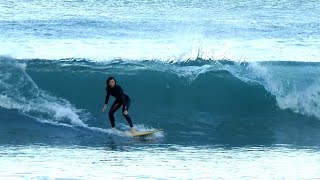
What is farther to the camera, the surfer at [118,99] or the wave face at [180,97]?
the wave face at [180,97]

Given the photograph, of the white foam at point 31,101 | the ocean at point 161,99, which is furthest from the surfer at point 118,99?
the white foam at point 31,101

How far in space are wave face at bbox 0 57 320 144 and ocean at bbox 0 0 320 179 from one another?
3cm

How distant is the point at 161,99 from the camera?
25719 millimetres

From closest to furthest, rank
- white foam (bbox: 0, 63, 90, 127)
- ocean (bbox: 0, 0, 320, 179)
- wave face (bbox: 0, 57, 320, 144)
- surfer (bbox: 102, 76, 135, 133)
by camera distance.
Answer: ocean (bbox: 0, 0, 320, 179) < surfer (bbox: 102, 76, 135, 133) < wave face (bbox: 0, 57, 320, 144) < white foam (bbox: 0, 63, 90, 127)

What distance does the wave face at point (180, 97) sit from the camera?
22500 mm

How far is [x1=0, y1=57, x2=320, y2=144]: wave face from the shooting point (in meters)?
22.5

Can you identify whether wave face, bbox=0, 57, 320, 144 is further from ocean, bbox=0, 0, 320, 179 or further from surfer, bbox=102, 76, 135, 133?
surfer, bbox=102, 76, 135, 133

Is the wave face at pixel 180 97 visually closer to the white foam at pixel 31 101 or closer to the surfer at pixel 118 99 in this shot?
the white foam at pixel 31 101

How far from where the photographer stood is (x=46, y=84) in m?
25.8

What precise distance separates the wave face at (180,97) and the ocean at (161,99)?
0.09ft

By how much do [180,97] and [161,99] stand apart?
43 centimetres

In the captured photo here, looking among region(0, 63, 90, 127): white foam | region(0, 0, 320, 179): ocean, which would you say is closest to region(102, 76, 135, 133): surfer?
region(0, 0, 320, 179): ocean

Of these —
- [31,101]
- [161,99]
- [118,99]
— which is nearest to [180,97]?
[161,99]

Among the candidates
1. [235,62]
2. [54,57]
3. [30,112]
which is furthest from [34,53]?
[30,112]
